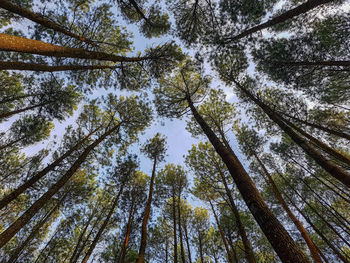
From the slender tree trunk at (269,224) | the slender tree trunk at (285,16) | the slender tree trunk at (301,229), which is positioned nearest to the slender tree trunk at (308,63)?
the slender tree trunk at (285,16)

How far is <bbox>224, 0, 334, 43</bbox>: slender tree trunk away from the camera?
196 inches

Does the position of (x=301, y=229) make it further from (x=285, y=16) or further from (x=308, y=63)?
(x=285, y=16)

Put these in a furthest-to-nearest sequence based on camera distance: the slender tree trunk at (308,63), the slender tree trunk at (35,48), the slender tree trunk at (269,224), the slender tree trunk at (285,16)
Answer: the slender tree trunk at (308,63), the slender tree trunk at (285,16), the slender tree trunk at (35,48), the slender tree trunk at (269,224)

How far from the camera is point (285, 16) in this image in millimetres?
5484

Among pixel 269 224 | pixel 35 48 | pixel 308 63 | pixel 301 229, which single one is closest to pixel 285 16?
pixel 308 63

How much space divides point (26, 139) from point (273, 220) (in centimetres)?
1450

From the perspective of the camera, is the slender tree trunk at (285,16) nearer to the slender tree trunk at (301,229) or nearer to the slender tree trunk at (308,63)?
the slender tree trunk at (308,63)

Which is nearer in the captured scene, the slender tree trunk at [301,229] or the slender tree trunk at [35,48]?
the slender tree trunk at [35,48]

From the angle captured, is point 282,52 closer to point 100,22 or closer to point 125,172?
point 100,22

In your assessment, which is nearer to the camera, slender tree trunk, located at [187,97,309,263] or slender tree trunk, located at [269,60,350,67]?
slender tree trunk, located at [187,97,309,263]

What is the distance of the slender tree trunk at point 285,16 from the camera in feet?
16.3

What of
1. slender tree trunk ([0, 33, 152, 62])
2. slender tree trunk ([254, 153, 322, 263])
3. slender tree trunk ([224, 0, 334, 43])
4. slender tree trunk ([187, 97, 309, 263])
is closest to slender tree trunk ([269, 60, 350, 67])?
slender tree trunk ([224, 0, 334, 43])

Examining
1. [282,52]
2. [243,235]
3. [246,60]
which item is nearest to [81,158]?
[243,235]

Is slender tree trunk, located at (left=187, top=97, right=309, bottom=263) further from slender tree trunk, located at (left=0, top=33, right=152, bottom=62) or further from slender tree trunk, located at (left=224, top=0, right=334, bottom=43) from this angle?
slender tree trunk, located at (left=224, top=0, right=334, bottom=43)
